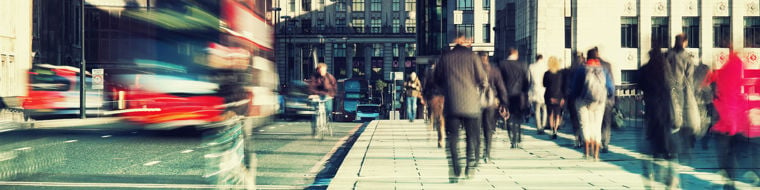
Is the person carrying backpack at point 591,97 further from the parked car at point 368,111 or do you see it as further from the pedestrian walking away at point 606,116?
the parked car at point 368,111

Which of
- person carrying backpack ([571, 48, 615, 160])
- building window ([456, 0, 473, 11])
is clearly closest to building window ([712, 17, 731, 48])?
person carrying backpack ([571, 48, 615, 160])

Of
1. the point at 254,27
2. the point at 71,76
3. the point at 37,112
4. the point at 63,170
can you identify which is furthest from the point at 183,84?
the point at 71,76

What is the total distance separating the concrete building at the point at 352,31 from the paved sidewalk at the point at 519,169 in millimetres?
84643

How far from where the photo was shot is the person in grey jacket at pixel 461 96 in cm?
784

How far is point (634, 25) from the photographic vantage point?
33.2 m

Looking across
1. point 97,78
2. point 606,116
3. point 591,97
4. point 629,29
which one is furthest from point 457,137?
point 629,29

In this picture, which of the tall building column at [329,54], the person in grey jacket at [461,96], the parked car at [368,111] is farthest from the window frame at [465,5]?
the person in grey jacket at [461,96]

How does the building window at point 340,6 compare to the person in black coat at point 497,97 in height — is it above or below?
above

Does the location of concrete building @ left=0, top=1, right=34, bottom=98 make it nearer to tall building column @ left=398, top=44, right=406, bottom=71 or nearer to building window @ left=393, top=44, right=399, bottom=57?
tall building column @ left=398, top=44, right=406, bottom=71

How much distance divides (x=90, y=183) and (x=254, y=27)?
2.39 m

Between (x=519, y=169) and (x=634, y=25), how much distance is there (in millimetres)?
25823

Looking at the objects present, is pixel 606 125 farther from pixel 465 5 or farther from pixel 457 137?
pixel 465 5

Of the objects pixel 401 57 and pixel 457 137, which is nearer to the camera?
pixel 457 137

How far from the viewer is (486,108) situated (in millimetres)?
9633
